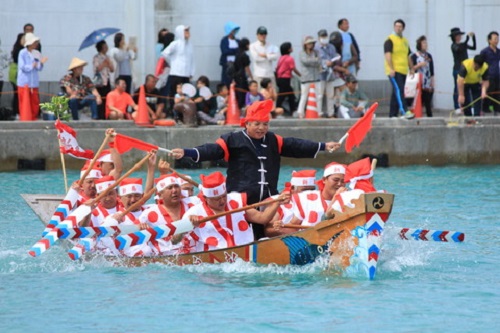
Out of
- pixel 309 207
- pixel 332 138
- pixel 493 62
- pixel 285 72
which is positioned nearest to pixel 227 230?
pixel 309 207

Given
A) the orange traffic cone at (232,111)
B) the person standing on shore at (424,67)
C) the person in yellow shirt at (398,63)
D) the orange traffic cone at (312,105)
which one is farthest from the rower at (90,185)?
the person standing on shore at (424,67)

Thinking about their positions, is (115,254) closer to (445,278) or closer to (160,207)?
(160,207)

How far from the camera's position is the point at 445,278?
13.4m

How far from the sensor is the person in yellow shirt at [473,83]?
22.9m

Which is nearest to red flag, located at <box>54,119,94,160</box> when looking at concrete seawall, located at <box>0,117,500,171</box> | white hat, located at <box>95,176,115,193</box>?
white hat, located at <box>95,176,115,193</box>

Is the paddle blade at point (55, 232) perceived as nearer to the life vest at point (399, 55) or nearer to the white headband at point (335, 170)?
the white headband at point (335, 170)

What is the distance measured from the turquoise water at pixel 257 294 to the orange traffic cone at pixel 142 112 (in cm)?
665

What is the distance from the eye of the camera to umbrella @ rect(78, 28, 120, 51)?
2353 cm

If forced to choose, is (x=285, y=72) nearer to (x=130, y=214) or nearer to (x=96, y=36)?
(x=96, y=36)

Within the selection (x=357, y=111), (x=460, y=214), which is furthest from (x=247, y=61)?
(x=460, y=214)

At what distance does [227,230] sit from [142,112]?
9.40 metres

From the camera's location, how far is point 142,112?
73.6 ft

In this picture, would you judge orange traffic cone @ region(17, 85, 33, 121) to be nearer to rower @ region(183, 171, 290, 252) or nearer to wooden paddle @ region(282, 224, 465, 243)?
rower @ region(183, 171, 290, 252)

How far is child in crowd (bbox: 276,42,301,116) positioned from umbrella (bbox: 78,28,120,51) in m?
3.17
